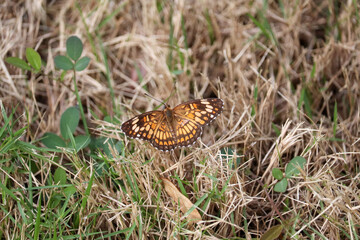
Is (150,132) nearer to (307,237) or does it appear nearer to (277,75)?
(307,237)

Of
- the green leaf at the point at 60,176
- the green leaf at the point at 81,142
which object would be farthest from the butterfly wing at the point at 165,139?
the green leaf at the point at 60,176

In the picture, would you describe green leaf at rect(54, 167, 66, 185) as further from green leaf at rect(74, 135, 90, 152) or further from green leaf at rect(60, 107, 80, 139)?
green leaf at rect(60, 107, 80, 139)

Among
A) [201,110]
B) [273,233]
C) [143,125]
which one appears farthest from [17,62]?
[273,233]

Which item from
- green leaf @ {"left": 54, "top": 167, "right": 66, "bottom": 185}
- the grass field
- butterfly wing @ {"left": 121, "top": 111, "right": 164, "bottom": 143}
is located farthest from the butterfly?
green leaf @ {"left": 54, "top": 167, "right": 66, "bottom": 185}

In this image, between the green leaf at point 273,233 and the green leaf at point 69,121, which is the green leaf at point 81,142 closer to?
the green leaf at point 69,121

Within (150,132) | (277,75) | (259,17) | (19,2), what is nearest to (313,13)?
(259,17)

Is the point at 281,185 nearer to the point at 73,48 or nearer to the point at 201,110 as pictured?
the point at 201,110
